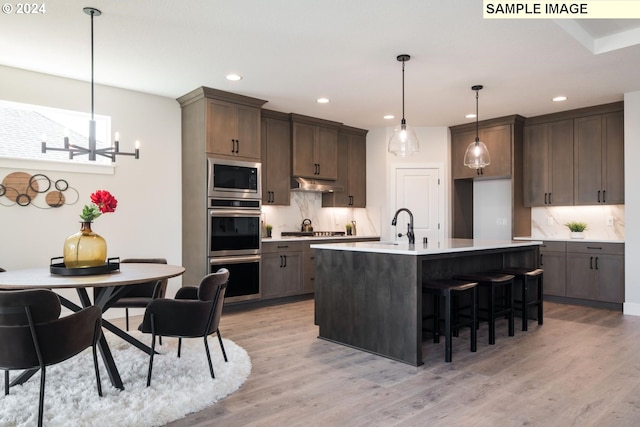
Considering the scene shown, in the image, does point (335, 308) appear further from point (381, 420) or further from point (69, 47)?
point (69, 47)

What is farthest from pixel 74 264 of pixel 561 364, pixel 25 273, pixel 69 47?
pixel 561 364

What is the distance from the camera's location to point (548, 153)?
20.4 ft

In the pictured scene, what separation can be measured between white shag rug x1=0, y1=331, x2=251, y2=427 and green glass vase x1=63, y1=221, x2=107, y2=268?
2.49 ft

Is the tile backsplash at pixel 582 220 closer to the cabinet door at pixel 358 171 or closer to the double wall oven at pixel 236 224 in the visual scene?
the cabinet door at pixel 358 171

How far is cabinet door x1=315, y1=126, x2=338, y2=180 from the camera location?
21.4ft

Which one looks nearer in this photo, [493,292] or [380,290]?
[380,290]

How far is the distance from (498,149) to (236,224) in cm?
397

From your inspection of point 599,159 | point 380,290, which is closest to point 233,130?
point 380,290

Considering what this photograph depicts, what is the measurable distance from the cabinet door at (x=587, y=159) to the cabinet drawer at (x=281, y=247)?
381 centimetres

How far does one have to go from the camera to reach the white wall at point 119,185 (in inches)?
170

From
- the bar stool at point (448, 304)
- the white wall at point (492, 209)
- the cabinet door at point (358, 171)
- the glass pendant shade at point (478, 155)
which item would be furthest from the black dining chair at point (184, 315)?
the white wall at point (492, 209)

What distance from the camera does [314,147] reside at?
6473mm

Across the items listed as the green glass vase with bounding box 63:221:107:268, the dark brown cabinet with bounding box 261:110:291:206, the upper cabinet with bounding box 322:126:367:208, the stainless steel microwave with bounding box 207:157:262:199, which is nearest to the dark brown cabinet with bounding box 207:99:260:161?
the stainless steel microwave with bounding box 207:157:262:199

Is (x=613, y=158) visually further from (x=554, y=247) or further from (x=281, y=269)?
(x=281, y=269)
